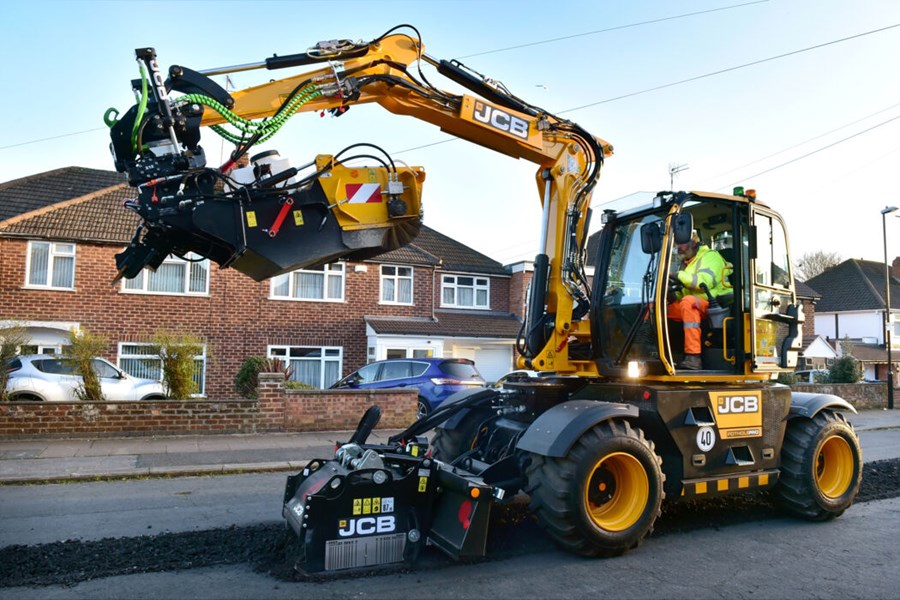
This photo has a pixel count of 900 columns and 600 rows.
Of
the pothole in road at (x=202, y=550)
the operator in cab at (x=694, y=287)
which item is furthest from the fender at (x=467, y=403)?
the operator in cab at (x=694, y=287)

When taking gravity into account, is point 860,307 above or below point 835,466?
above

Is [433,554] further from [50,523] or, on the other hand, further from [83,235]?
[83,235]

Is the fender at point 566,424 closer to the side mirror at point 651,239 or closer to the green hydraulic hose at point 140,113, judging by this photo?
the side mirror at point 651,239

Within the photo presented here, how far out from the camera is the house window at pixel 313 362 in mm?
21720

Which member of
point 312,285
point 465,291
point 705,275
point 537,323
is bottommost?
point 537,323

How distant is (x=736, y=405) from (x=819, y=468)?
1619 millimetres

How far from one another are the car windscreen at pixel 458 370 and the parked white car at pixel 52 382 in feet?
20.4

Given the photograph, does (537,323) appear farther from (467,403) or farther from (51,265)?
(51,265)

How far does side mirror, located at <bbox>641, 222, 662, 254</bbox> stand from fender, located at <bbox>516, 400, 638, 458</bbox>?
1345mm

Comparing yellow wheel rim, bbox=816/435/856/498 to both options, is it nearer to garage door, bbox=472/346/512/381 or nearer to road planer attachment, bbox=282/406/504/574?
road planer attachment, bbox=282/406/504/574

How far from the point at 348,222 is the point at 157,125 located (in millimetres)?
1527

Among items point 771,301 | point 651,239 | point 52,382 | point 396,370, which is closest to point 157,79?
point 651,239

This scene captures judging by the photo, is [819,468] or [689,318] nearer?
[689,318]

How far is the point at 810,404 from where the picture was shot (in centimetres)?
678
